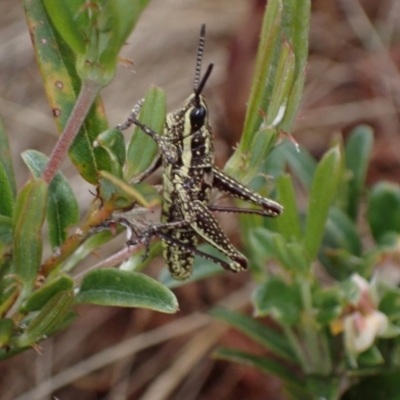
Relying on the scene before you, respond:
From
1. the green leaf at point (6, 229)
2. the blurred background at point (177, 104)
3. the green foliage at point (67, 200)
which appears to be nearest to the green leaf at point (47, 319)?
the green foliage at point (67, 200)

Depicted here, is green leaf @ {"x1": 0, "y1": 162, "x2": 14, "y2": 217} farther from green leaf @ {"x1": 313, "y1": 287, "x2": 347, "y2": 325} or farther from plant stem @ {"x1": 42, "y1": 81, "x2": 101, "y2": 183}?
green leaf @ {"x1": 313, "y1": 287, "x2": 347, "y2": 325}

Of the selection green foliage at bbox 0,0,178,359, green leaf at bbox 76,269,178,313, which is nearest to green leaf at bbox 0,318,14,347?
green foliage at bbox 0,0,178,359

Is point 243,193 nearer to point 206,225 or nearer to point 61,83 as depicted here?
point 206,225

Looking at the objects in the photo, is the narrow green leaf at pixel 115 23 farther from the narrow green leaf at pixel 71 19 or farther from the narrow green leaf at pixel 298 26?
the narrow green leaf at pixel 298 26

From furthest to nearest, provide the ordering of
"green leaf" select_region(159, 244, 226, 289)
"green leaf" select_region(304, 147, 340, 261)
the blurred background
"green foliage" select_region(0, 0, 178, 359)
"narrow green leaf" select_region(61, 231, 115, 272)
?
the blurred background < "green leaf" select_region(159, 244, 226, 289) < "green leaf" select_region(304, 147, 340, 261) < "narrow green leaf" select_region(61, 231, 115, 272) < "green foliage" select_region(0, 0, 178, 359)

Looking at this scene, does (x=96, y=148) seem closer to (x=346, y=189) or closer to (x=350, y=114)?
(x=346, y=189)

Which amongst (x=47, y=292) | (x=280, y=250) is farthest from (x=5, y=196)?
(x=280, y=250)
